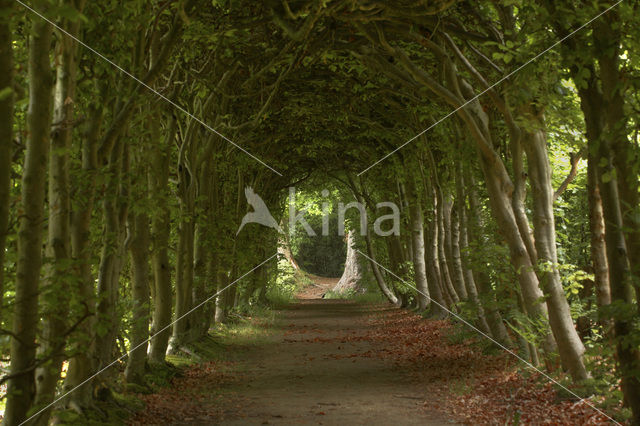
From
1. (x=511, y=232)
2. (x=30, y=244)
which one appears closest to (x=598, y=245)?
(x=511, y=232)

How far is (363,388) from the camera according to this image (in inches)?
413

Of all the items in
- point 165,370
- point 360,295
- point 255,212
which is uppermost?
point 255,212

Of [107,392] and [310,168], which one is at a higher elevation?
[310,168]

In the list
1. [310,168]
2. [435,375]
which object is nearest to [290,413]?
[435,375]

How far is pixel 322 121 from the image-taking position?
846 inches

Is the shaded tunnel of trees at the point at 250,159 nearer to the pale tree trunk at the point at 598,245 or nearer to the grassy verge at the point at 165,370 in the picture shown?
the pale tree trunk at the point at 598,245

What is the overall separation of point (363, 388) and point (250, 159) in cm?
1057

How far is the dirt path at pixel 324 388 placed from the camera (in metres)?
8.34

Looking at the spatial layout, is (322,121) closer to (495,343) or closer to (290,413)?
(495,343)

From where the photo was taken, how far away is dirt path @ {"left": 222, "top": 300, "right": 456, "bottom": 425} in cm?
834

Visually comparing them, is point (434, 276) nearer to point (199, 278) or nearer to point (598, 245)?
point (199, 278)

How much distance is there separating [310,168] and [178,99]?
17.9 meters

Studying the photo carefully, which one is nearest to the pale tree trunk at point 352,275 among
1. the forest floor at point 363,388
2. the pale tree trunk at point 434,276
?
the pale tree trunk at point 434,276

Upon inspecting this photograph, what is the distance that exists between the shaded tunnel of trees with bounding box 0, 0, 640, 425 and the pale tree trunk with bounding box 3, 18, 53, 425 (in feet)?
0.04
